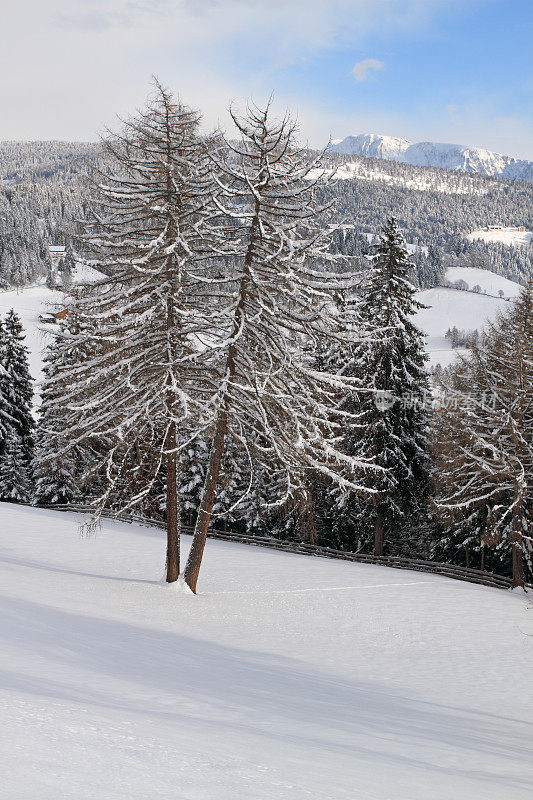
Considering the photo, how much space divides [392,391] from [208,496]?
13.0m

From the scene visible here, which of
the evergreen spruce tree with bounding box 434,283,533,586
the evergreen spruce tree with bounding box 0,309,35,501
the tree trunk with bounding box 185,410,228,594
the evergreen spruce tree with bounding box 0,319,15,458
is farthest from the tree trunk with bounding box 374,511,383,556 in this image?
the evergreen spruce tree with bounding box 0,319,15,458

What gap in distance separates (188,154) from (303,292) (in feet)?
14.5

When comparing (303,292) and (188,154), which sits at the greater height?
(188,154)

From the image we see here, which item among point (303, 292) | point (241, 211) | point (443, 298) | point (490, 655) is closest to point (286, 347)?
point (303, 292)

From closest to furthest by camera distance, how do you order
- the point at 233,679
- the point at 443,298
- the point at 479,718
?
the point at 233,679
the point at 479,718
the point at 443,298

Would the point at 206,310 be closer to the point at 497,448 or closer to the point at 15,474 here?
the point at 497,448

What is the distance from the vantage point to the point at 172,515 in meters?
15.9

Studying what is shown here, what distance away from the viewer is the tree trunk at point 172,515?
50.5ft

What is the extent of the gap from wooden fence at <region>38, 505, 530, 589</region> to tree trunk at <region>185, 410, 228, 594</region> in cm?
881

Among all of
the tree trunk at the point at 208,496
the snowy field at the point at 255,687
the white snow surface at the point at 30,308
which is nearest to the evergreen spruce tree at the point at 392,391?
the snowy field at the point at 255,687

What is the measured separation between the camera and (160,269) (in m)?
13.6

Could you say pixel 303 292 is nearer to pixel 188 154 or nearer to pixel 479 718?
pixel 188 154

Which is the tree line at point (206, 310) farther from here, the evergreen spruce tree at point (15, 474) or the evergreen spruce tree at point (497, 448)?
the evergreen spruce tree at point (15, 474)

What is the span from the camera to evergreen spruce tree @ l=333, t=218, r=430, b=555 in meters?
26.0
